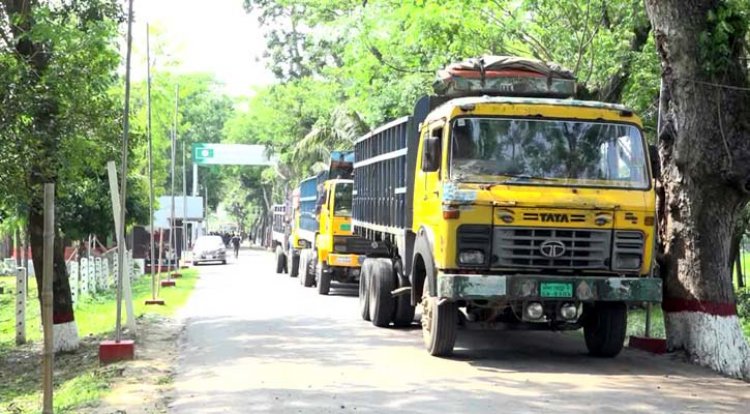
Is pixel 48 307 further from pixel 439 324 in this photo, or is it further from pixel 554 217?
pixel 554 217

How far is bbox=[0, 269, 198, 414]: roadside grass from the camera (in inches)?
375

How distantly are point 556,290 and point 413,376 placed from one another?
1841 millimetres

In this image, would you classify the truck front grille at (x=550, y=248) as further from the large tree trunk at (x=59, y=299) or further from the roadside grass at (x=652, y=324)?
the large tree trunk at (x=59, y=299)

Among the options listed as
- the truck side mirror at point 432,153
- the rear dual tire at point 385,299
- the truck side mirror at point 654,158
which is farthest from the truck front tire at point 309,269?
the truck side mirror at point 654,158

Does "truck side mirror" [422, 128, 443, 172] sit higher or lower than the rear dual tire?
higher

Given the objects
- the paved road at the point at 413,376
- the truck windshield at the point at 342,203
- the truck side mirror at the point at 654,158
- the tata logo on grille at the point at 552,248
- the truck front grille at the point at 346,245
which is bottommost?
the paved road at the point at 413,376

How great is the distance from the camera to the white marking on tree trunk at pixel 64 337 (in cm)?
1349

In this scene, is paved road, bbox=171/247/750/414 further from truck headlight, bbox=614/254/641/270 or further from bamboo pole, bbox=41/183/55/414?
bamboo pole, bbox=41/183/55/414

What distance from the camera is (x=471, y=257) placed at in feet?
32.4

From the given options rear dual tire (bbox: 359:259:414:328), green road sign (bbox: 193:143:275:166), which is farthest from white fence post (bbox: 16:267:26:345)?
green road sign (bbox: 193:143:275:166)

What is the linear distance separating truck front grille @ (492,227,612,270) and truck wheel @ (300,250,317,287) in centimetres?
1463

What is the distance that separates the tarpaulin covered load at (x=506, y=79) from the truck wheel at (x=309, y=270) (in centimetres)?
1281

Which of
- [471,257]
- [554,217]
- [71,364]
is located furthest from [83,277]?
[554,217]

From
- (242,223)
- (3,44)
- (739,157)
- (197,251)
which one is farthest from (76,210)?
(242,223)
